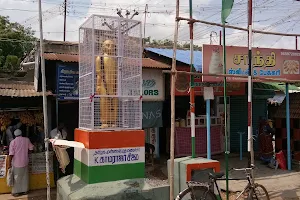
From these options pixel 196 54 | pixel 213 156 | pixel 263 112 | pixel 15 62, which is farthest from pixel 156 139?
pixel 15 62

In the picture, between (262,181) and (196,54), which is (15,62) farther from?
(262,181)

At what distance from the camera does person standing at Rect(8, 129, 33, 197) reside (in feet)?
26.8

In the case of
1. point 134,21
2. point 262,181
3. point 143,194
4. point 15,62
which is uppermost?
point 15,62

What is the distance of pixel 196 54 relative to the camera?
1188 centimetres

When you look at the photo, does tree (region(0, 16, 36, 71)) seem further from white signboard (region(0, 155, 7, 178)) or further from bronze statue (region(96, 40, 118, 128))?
bronze statue (region(96, 40, 118, 128))

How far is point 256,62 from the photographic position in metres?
8.93

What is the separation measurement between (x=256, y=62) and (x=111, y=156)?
5.36 m

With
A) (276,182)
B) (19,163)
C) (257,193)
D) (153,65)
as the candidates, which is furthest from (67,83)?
(276,182)

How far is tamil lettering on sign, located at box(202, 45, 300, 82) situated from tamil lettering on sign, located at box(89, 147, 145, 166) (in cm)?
324

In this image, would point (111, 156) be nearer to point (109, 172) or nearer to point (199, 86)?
point (109, 172)

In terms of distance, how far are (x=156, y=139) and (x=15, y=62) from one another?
58.4 feet

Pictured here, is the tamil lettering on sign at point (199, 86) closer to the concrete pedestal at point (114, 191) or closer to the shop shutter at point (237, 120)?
the shop shutter at point (237, 120)

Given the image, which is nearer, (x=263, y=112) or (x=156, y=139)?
(x=156, y=139)

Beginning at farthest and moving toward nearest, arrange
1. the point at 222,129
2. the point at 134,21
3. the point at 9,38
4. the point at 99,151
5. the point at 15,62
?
the point at 9,38 → the point at 15,62 → the point at 222,129 → the point at 134,21 → the point at 99,151
